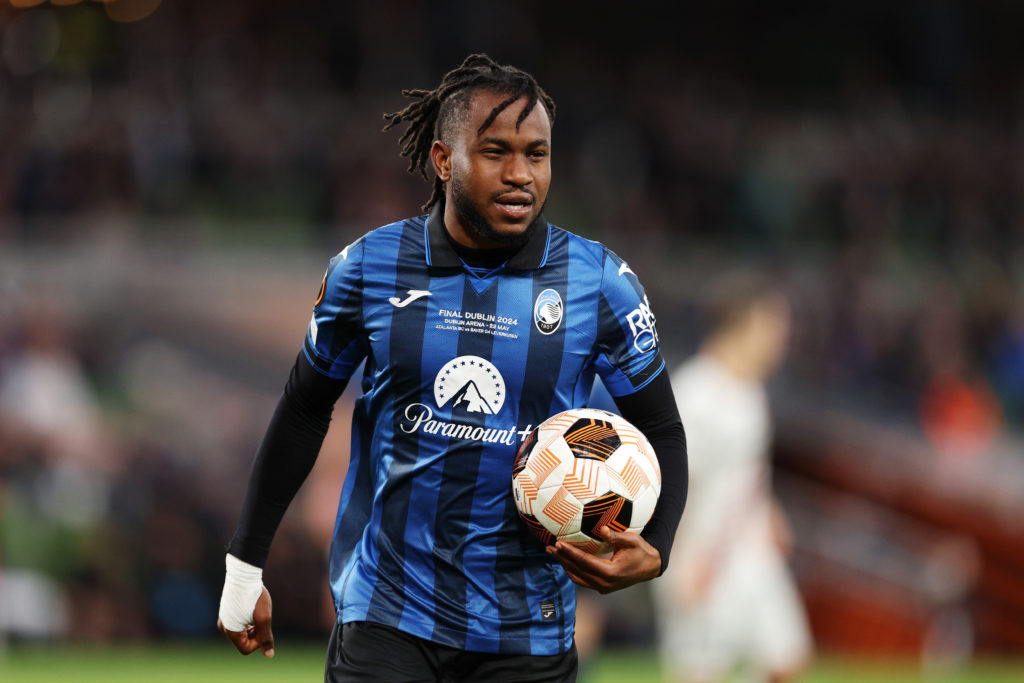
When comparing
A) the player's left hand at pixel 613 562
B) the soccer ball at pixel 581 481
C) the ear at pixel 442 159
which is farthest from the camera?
the ear at pixel 442 159

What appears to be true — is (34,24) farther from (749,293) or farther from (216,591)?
(749,293)

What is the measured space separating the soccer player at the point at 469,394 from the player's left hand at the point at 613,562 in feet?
0.08

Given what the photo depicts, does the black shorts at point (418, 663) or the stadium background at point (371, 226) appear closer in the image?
the black shorts at point (418, 663)

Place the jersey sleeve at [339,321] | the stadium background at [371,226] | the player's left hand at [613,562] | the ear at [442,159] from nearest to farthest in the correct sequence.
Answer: the player's left hand at [613,562] → the jersey sleeve at [339,321] → the ear at [442,159] → the stadium background at [371,226]

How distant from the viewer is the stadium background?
35.6 ft

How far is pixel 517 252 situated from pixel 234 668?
301 inches

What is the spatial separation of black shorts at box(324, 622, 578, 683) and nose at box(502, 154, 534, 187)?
1194mm

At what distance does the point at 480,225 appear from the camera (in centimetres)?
358

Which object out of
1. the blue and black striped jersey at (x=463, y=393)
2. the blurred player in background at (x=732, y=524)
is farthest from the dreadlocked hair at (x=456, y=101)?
the blurred player in background at (x=732, y=524)

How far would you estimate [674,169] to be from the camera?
1471cm

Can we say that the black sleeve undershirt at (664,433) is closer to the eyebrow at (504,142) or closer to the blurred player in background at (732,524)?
the eyebrow at (504,142)

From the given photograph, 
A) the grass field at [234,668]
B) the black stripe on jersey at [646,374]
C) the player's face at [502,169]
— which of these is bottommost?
the grass field at [234,668]

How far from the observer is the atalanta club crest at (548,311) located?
357 centimetres

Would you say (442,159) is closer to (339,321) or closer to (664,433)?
(339,321)
